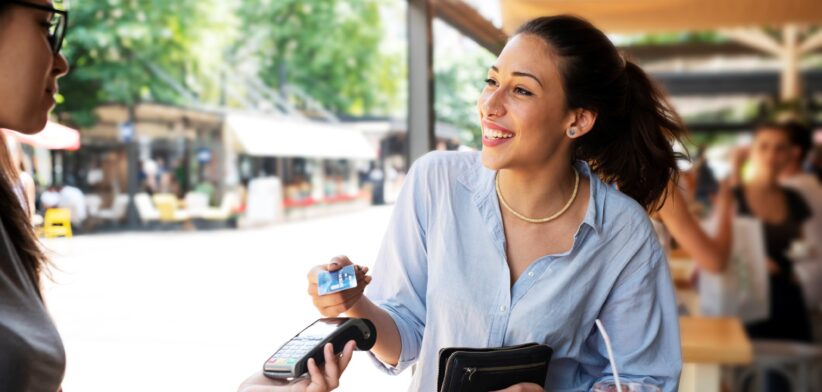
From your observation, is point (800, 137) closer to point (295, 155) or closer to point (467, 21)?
point (467, 21)

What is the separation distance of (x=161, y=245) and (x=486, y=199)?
34.0ft

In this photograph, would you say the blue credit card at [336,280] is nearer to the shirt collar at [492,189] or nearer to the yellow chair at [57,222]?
the shirt collar at [492,189]

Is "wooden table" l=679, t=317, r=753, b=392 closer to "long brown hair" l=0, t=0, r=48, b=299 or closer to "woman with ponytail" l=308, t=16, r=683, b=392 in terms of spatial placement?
"woman with ponytail" l=308, t=16, r=683, b=392

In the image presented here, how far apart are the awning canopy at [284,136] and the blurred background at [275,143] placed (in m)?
0.04

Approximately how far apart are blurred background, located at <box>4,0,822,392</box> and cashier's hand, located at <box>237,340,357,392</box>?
1.47 feet

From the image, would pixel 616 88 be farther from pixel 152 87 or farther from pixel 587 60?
pixel 152 87

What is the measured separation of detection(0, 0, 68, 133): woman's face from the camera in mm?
1048

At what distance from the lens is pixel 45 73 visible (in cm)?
110

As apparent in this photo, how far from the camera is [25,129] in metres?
1.09

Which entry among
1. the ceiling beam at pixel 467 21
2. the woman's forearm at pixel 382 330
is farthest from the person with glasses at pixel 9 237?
the ceiling beam at pixel 467 21

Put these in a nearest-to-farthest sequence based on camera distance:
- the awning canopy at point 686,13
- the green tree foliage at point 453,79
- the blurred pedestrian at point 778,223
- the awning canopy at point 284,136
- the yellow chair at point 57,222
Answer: the green tree foliage at point 453,79 < the yellow chair at point 57,222 < the awning canopy at point 686,13 < the blurred pedestrian at point 778,223 < the awning canopy at point 284,136

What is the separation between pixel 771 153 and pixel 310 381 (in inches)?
146

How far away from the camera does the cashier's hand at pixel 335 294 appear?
1.44 metres

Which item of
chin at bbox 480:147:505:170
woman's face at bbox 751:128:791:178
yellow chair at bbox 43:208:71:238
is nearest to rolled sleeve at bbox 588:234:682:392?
chin at bbox 480:147:505:170
